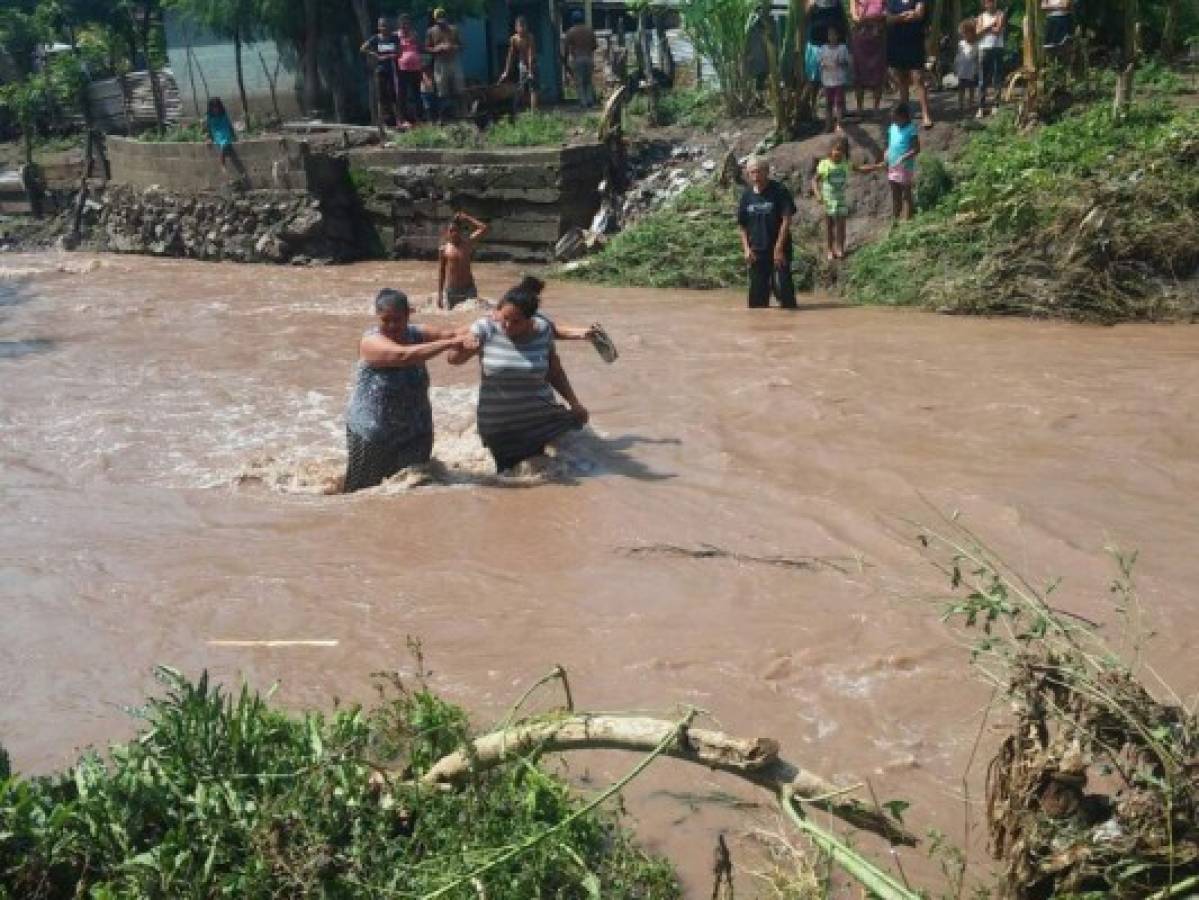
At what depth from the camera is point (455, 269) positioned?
13.4 meters

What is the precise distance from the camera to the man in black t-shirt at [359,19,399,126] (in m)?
20.7

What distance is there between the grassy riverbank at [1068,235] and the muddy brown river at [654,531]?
1.63ft

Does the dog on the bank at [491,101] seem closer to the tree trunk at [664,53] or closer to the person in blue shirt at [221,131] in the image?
the tree trunk at [664,53]

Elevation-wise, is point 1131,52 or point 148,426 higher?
point 1131,52

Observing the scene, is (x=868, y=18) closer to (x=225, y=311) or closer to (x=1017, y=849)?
(x=225, y=311)

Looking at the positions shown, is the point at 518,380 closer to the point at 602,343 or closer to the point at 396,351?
the point at 602,343

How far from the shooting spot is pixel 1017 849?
3234 millimetres

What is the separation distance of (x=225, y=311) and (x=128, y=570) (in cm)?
934

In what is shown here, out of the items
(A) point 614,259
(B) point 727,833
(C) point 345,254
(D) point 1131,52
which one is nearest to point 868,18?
(D) point 1131,52

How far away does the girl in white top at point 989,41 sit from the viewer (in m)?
16.0

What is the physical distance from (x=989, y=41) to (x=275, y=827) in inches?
580

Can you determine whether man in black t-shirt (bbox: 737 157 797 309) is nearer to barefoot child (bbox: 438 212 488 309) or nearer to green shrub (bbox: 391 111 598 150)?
barefoot child (bbox: 438 212 488 309)

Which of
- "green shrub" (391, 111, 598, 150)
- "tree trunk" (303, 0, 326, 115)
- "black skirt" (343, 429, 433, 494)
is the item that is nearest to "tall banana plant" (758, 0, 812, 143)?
"green shrub" (391, 111, 598, 150)

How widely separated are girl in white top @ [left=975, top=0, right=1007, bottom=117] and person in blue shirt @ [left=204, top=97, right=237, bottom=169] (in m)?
10.4
